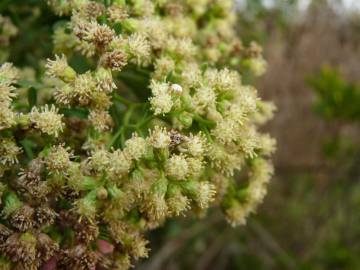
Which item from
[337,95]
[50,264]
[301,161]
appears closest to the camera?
[50,264]

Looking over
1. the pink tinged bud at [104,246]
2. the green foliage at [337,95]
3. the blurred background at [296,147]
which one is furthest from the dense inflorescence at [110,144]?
the green foliage at [337,95]

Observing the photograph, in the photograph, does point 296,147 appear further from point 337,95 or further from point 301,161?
point 337,95

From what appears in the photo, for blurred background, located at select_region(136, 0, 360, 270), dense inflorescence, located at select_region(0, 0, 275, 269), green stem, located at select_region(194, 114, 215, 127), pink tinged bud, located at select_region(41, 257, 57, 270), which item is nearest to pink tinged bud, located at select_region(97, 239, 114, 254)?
dense inflorescence, located at select_region(0, 0, 275, 269)

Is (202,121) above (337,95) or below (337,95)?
below

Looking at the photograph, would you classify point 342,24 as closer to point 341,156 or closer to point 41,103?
point 341,156

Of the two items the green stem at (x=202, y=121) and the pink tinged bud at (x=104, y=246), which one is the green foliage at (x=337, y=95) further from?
the pink tinged bud at (x=104, y=246)

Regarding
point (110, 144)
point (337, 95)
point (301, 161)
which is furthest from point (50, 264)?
point (301, 161)

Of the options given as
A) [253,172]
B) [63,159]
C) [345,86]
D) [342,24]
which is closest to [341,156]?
[345,86]
